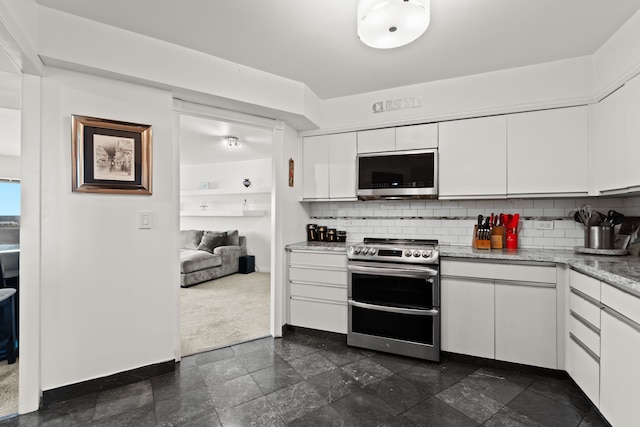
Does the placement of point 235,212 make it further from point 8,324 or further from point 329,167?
point 8,324

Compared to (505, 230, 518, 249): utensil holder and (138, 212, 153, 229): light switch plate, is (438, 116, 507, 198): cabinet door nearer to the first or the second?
(505, 230, 518, 249): utensil holder

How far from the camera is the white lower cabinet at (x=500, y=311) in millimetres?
2207

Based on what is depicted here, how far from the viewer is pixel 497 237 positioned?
2768 mm

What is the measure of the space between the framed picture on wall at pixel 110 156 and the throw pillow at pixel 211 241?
3.85 m

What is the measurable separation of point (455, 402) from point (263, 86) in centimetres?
281

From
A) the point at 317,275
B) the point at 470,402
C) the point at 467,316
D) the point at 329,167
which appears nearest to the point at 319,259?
the point at 317,275

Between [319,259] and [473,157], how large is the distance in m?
1.73

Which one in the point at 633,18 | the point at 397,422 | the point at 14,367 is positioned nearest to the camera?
the point at 397,422

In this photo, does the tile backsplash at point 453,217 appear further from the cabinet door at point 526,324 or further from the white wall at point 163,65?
the white wall at point 163,65

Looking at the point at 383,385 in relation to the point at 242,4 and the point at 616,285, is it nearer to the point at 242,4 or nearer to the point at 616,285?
the point at 616,285

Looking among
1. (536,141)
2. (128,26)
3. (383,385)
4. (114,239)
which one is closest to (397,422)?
(383,385)

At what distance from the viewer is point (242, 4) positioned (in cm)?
180

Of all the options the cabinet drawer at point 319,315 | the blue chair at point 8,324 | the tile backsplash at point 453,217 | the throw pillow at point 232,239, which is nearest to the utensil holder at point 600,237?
the tile backsplash at point 453,217

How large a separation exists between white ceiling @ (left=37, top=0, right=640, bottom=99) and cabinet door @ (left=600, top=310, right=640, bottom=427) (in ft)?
6.00
